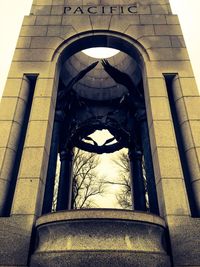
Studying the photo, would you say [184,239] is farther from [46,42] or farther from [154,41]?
[46,42]

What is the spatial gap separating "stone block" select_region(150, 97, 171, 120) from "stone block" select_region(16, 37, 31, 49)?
6348mm

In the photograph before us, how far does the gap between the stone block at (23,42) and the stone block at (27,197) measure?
257 inches

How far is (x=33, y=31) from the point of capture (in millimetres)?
10859

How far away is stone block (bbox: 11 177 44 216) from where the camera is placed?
659cm

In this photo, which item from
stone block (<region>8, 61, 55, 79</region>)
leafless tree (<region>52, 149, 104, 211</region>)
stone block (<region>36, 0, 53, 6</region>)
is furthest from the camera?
leafless tree (<region>52, 149, 104, 211</region>)

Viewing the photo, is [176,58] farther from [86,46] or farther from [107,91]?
[107,91]

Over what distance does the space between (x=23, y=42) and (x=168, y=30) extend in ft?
22.9

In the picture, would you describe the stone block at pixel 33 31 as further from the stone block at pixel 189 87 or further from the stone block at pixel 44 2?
the stone block at pixel 189 87

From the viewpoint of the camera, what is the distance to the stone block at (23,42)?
34.1 feet

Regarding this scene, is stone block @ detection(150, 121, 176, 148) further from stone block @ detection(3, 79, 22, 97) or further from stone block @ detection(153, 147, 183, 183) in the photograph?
stone block @ detection(3, 79, 22, 97)

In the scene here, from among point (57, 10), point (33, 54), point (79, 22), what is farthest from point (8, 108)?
point (57, 10)

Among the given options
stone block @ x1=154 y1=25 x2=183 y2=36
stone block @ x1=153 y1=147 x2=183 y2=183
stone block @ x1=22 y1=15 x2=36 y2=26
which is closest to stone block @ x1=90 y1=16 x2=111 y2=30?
stone block @ x1=154 y1=25 x2=183 y2=36

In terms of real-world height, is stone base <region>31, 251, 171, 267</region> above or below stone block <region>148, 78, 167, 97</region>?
below

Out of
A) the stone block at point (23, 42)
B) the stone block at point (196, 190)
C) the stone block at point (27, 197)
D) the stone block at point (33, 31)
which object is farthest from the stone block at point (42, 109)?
the stone block at point (196, 190)
